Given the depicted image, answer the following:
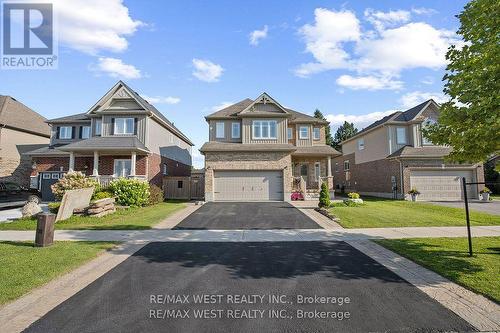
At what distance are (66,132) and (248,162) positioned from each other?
18.3 meters

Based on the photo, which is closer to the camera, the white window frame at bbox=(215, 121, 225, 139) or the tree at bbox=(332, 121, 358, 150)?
the white window frame at bbox=(215, 121, 225, 139)

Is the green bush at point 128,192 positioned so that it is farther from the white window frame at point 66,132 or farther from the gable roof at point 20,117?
the gable roof at point 20,117

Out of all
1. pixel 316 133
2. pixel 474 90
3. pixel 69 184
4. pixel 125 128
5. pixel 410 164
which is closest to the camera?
pixel 474 90

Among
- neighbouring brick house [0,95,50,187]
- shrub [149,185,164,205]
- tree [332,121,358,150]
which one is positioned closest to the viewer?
shrub [149,185,164,205]

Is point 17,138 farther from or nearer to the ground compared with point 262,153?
farther from the ground

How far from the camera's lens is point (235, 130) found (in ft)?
86.0

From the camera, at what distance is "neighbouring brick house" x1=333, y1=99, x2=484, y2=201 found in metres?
24.1

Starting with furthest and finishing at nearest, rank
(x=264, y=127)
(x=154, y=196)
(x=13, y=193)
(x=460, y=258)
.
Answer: (x=264, y=127), (x=13, y=193), (x=154, y=196), (x=460, y=258)

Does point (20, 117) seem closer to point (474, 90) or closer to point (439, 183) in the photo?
point (474, 90)

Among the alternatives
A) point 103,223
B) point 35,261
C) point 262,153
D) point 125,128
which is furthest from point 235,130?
point 35,261

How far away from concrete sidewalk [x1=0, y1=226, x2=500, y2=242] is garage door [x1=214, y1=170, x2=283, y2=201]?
1160cm

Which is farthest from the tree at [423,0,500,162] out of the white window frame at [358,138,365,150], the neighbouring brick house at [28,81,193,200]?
the white window frame at [358,138,365,150]

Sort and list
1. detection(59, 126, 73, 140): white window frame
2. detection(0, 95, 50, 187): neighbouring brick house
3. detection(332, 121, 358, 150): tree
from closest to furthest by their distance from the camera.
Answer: detection(59, 126, 73, 140): white window frame, detection(0, 95, 50, 187): neighbouring brick house, detection(332, 121, 358, 150): tree

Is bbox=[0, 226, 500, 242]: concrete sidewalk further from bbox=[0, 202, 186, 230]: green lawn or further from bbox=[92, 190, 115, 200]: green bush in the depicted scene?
bbox=[92, 190, 115, 200]: green bush
